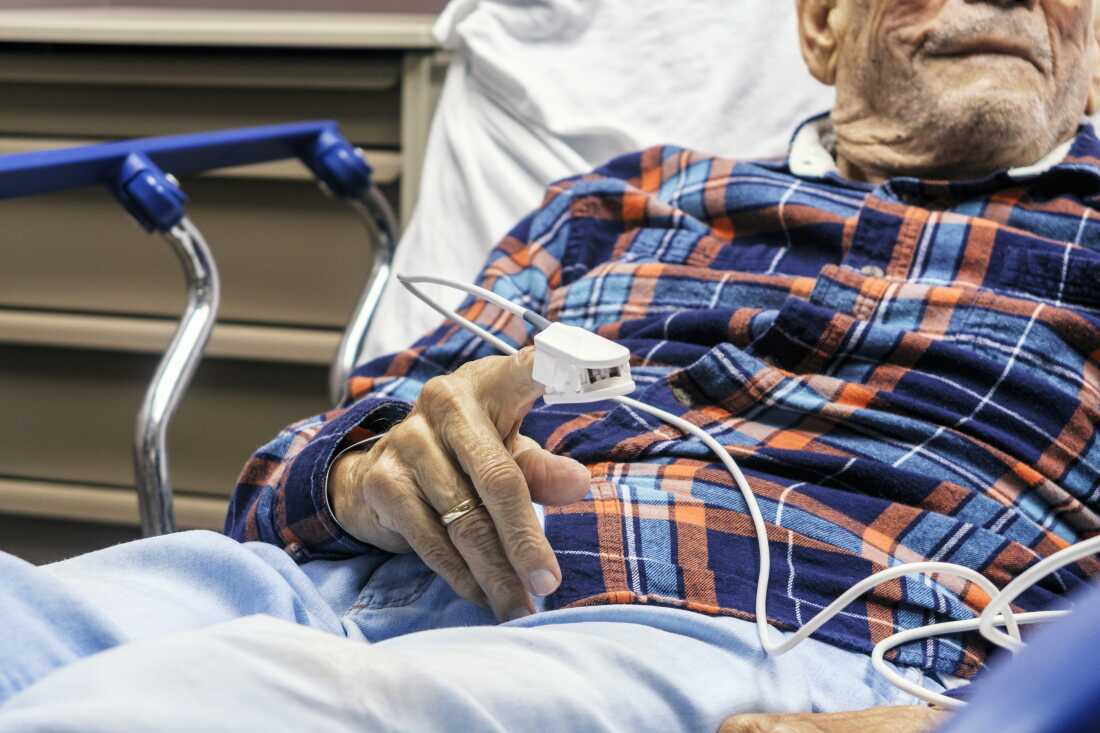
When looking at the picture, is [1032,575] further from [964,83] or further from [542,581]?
[964,83]

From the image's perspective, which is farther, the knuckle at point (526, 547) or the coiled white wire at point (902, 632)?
the knuckle at point (526, 547)

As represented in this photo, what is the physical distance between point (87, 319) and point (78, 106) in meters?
0.31

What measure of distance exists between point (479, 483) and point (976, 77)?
726mm

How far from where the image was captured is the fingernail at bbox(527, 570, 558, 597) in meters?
0.80

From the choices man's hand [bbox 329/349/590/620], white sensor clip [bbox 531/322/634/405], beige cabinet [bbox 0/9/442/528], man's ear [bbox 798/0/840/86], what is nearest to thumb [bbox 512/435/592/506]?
man's hand [bbox 329/349/590/620]

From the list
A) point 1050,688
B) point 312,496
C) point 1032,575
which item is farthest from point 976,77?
point 1050,688

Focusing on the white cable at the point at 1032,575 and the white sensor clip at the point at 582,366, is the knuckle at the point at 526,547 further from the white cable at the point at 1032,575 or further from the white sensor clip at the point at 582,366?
the white cable at the point at 1032,575

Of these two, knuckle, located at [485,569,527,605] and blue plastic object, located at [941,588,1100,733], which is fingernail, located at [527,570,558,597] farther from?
blue plastic object, located at [941,588,1100,733]

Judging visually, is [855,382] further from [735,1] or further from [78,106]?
A: [78,106]

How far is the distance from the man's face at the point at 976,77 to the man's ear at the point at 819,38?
11 centimetres

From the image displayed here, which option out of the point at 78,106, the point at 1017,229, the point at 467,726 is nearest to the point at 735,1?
the point at 1017,229

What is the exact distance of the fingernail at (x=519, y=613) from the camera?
841 millimetres

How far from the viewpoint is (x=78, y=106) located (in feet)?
6.04

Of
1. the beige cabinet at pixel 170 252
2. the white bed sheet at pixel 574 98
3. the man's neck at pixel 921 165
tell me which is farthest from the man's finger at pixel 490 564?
the beige cabinet at pixel 170 252
